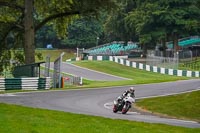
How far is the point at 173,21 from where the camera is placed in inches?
2817

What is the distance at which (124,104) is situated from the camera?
20562 millimetres

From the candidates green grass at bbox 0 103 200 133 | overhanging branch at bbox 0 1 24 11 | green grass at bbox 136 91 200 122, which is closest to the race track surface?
green grass at bbox 136 91 200 122

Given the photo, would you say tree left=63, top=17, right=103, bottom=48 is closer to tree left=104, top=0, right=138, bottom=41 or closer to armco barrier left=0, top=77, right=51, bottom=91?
tree left=104, top=0, right=138, bottom=41

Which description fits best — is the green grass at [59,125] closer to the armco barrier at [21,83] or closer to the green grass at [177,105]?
the green grass at [177,105]

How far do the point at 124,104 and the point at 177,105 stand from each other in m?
4.15

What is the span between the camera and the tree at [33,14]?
3625 cm

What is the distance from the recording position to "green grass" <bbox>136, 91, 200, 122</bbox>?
72.5 ft

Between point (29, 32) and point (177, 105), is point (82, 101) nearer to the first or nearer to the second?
point (177, 105)

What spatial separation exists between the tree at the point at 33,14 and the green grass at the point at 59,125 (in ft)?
74.5

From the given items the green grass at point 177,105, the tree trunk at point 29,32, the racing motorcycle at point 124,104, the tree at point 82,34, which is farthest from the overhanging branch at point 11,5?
the tree at point 82,34

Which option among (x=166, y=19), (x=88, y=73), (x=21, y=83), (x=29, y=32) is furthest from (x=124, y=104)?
(x=166, y=19)

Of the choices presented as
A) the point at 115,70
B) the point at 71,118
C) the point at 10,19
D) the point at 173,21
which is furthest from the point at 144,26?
the point at 71,118

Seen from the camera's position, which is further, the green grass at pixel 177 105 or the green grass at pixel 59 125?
Answer: the green grass at pixel 177 105

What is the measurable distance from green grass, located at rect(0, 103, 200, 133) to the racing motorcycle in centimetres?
691
